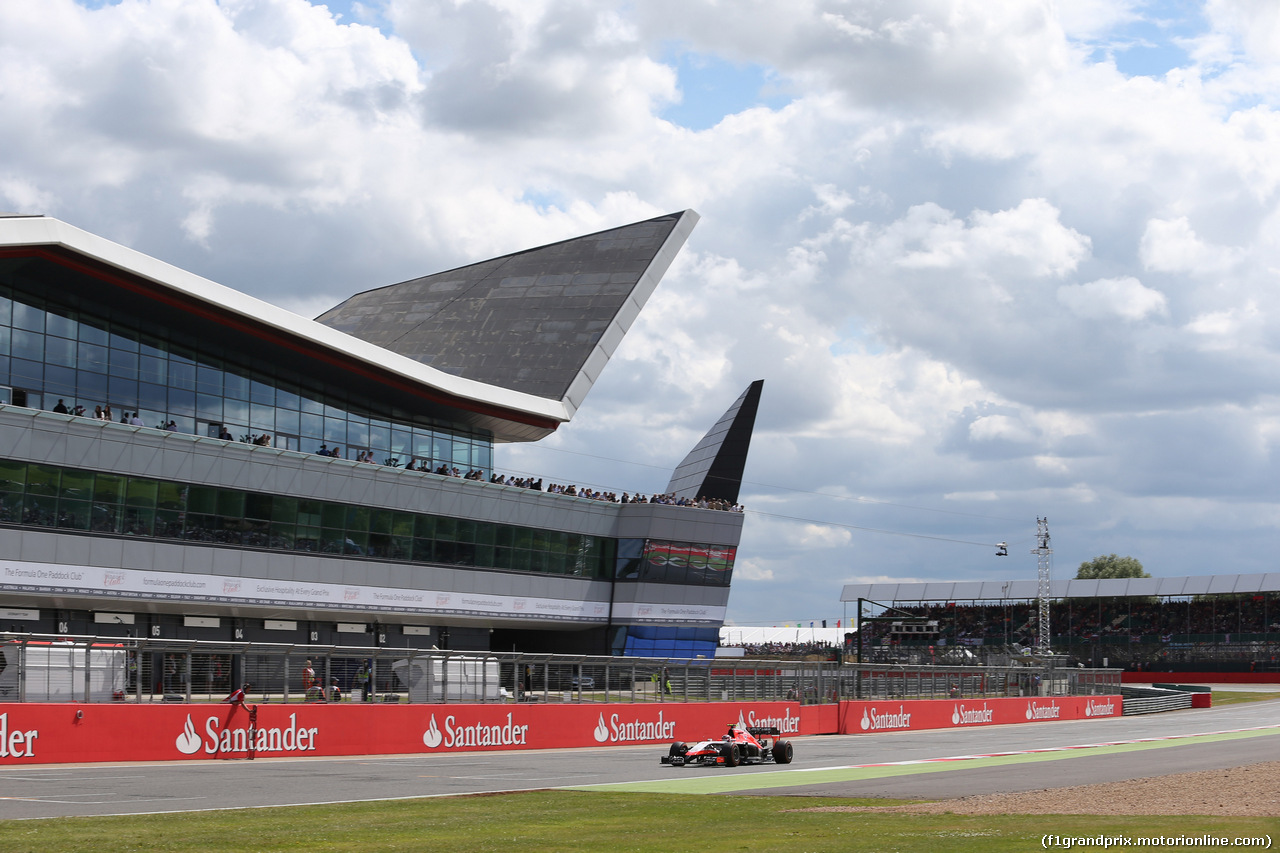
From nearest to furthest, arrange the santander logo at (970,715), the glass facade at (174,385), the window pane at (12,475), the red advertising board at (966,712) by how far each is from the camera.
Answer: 1. the window pane at (12,475)
2. the glass facade at (174,385)
3. the red advertising board at (966,712)
4. the santander logo at (970,715)

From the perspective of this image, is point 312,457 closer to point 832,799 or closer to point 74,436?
point 74,436

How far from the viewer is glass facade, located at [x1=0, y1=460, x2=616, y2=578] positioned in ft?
146

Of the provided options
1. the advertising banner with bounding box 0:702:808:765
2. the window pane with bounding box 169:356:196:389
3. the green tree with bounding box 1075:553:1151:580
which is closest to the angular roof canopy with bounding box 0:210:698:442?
the window pane with bounding box 169:356:196:389

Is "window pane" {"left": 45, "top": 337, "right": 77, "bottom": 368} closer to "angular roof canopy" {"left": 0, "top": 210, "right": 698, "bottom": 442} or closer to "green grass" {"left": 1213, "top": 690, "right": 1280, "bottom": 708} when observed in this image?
"angular roof canopy" {"left": 0, "top": 210, "right": 698, "bottom": 442}

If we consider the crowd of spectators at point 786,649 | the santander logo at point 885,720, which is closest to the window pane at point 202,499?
the santander logo at point 885,720

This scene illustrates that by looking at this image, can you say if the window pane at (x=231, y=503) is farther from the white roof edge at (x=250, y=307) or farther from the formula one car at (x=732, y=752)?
the formula one car at (x=732, y=752)

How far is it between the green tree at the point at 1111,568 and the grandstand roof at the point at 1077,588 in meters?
38.9

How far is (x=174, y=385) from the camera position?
52438 millimetres

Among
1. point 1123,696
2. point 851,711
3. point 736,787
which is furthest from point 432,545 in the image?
point 1123,696

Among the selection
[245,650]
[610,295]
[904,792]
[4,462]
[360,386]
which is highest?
[610,295]

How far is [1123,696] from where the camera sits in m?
75.3

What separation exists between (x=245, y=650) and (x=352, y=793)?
8.36 metres

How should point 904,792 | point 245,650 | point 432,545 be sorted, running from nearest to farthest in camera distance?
point 904,792
point 245,650
point 432,545

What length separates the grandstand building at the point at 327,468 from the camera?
4578 centimetres
